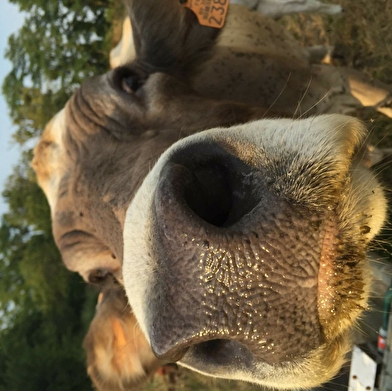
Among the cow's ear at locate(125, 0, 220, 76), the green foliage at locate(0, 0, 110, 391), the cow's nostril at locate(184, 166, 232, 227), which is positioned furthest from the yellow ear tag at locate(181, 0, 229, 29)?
the green foliage at locate(0, 0, 110, 391)

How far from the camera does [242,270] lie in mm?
1327

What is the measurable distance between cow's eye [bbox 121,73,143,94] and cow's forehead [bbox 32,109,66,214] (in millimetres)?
805

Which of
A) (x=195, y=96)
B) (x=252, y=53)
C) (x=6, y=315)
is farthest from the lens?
(x=6, y=315)

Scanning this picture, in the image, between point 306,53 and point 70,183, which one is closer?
point 70,183

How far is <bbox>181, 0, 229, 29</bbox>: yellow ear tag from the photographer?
3635mm

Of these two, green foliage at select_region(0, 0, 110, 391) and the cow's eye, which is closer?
the cow's eye

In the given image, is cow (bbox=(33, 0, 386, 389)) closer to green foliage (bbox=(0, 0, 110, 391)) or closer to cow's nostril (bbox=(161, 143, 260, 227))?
cow's nostril (bbox=(161, 143, 260, 227))

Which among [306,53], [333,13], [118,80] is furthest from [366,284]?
[333,13]

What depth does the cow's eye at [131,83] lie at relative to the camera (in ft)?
10.3

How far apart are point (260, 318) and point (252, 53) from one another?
9.69 feet

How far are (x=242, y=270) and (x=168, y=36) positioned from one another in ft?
9.07

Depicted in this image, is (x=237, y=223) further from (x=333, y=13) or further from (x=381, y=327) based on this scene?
(x=333, y=13)

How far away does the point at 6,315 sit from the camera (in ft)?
56.7

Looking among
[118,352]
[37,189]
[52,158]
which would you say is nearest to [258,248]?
[118,352]
